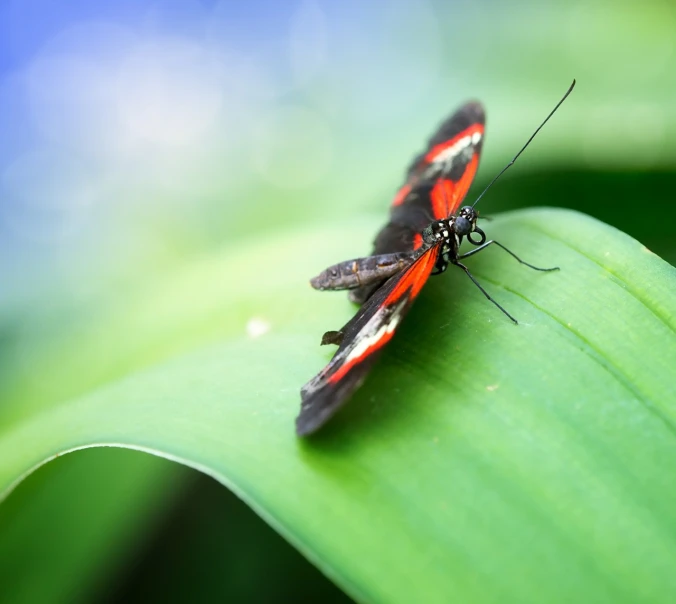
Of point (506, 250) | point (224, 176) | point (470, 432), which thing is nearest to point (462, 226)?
point (506, 250)

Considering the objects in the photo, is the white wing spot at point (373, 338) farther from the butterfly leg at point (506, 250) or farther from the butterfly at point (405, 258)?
the butterfly leg at point (506, 250)

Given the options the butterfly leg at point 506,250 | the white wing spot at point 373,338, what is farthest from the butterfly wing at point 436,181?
the white wing spot at point 373,338

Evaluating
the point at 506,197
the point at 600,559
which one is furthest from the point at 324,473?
the point at 506,197

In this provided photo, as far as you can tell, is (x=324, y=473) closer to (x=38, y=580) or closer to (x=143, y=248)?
(x=38, y=580)

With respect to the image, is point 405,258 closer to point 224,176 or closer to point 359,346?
point 359,346

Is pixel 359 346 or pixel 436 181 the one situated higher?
pixel 436 181

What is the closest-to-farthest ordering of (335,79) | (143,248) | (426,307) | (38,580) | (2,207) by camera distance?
(426,307), (38,580), (143,248), (2,207), (335,79)
